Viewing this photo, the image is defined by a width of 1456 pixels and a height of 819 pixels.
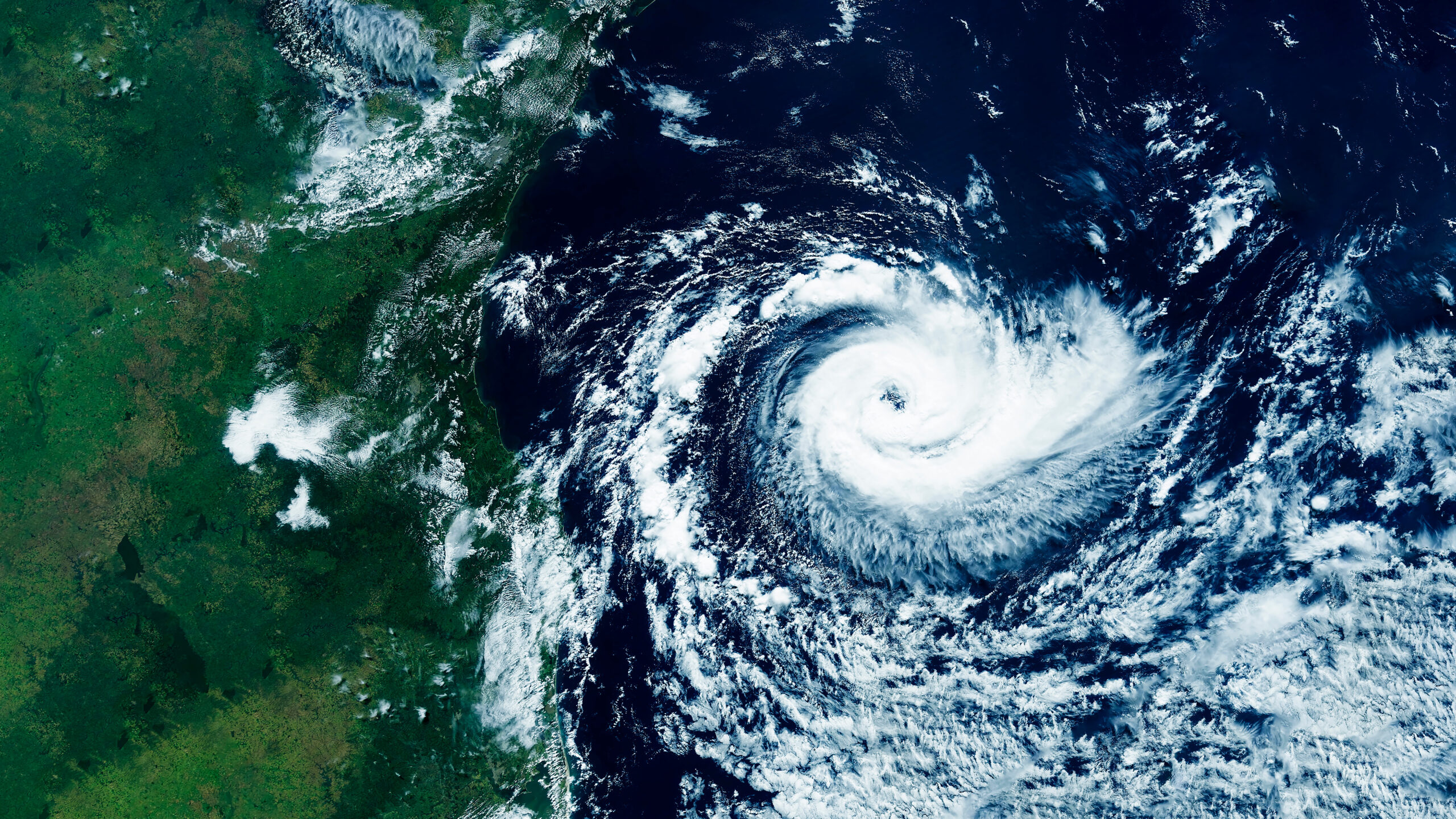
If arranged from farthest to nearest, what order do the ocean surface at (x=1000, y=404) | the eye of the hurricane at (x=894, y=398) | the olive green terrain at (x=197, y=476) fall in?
the eye of the hurricane at (x=894, y=398)
the olive green terrain at (x=197, y=476)
the ocean surface at (x=1000, y=404)

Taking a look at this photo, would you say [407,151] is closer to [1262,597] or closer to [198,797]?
[198,797]

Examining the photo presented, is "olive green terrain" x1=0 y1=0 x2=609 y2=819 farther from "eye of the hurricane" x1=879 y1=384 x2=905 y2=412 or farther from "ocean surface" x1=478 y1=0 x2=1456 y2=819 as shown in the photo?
"eye of the hurricane" x1=879 y1=384 x2=905 y2=412

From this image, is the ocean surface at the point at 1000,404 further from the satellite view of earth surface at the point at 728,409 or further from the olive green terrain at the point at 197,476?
the olive green terrain at the point at 197,476

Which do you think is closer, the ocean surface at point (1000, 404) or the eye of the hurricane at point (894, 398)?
the ocean surface at point (1000, 404)

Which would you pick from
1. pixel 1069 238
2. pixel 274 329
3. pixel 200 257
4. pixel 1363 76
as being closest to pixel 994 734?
pixel 1069 238

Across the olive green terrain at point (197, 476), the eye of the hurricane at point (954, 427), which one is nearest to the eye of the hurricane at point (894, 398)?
the eye of the hurricane at point (954, 427)

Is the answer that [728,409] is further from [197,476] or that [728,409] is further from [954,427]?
[197,476]
